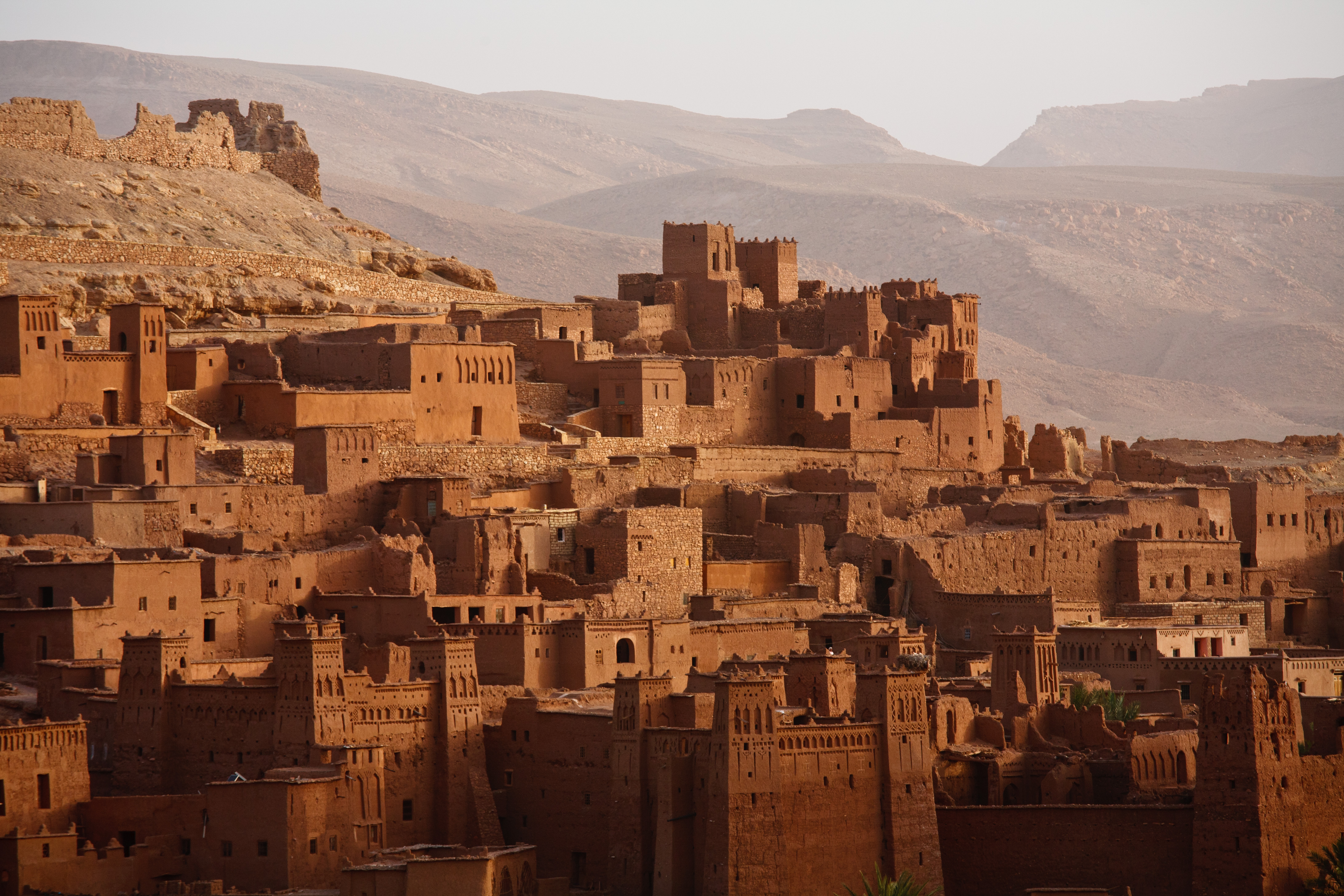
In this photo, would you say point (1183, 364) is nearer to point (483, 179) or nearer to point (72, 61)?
point (483, 179)

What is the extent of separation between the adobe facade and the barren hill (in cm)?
5205

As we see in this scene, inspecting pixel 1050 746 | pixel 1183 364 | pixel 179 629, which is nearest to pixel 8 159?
pixel 179 629

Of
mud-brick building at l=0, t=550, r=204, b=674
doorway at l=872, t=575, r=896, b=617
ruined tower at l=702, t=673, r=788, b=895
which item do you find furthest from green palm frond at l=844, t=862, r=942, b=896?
doorway at l=872, t=575, r=896, b=617

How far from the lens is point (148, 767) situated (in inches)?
1388

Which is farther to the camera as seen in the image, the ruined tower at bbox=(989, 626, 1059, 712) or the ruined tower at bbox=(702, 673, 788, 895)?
the ruined tower at bbox=(989, 626, 1059, 712)

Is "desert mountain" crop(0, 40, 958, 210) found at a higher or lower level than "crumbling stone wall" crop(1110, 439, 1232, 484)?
higher

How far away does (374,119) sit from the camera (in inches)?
7279

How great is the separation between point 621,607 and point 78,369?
1058 centimetres

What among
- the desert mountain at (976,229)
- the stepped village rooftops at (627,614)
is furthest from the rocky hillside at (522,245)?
the stepped village rooftops at (627,614)

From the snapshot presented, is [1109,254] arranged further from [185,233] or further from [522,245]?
[185,233]

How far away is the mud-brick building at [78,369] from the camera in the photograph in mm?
45125

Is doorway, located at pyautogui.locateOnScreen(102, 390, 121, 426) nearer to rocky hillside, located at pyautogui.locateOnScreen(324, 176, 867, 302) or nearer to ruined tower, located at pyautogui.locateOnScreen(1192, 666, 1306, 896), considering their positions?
ruined tower, located at pyautogui.locateOnScreen(1192, 666, 1306, 896)

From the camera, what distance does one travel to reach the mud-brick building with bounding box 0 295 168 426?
45.1 m

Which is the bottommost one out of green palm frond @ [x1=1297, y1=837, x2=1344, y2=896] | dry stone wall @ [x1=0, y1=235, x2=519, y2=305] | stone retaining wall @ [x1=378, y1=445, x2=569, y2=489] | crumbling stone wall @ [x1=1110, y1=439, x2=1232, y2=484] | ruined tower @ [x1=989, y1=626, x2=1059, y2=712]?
green palm frond @ [x1=1297, y1=837, x2=1344, y2=896]
